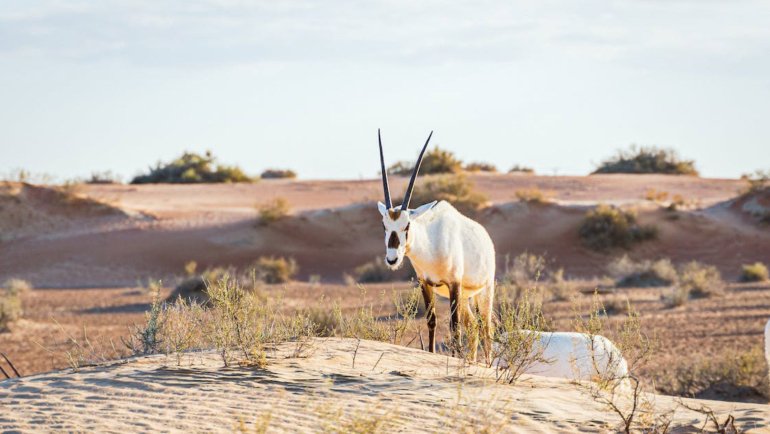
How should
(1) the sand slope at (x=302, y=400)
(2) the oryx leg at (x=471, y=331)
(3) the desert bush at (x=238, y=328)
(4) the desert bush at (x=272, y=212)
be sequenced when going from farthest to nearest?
(4) the desert bush at (x=272, y=212), (2) the oryx leg at (x=471, y=331), (3) the desert bush at (x=238, y=328), (1) the sand slope at (x=302, y=400)

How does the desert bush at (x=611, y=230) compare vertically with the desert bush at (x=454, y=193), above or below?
below

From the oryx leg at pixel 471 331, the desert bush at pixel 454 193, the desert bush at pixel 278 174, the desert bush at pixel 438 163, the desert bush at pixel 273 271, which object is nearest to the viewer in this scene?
the oryx leg at pixel 471 331

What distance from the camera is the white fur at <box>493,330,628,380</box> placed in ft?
32.3

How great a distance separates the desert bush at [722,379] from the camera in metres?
13.6

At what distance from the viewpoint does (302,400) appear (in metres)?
7.50

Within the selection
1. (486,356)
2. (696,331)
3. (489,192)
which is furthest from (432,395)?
(489,192)

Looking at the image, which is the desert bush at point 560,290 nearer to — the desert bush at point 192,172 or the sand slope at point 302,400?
the sand slope at point 302,400

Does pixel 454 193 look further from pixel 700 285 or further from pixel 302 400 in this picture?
pixel 302 400

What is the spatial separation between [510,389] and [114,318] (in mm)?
17137

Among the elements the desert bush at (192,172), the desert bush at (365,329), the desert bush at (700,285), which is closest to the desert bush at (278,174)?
the desert bush at (192,172)

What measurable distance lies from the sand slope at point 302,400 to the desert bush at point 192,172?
50.3 metres

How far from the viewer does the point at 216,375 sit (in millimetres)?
8109

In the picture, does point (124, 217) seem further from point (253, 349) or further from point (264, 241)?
point (253, 349)

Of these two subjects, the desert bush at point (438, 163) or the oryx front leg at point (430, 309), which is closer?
the oryx front leg at point (430, 309)
